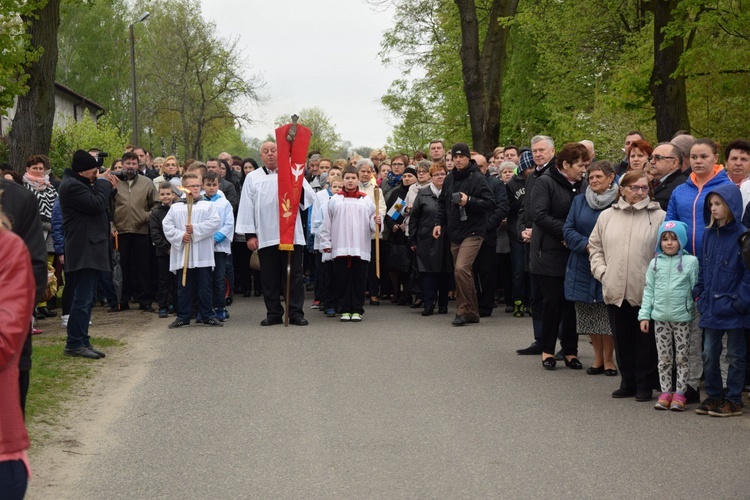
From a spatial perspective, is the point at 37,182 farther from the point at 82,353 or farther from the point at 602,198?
the point at 602,198

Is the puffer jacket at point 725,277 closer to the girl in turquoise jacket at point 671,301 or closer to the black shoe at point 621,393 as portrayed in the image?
the girl in turquoise jacket at point 671,301

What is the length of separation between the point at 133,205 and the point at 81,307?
16.4 ft

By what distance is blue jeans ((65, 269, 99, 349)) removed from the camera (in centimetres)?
1155

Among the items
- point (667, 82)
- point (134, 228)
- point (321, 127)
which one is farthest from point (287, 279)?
point (321, 127)

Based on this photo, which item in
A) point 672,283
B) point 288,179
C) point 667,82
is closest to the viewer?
point 672,283

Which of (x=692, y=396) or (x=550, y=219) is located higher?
(x=550, y=219)

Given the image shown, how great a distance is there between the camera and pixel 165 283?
1573 cm

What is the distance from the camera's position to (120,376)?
10.7 meters

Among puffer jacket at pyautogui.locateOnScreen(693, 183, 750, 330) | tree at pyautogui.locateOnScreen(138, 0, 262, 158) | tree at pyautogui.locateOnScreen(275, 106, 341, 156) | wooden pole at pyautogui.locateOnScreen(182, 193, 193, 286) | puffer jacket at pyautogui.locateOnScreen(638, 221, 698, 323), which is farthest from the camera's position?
tree at pyautogui.locateOnScreen(275, 106, 341, 156)

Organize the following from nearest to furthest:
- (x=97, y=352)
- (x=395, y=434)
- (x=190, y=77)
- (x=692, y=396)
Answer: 1. (x=395, y=434)
2. (x=692, y=396)
3. (x=97, y=352)
4. (x=190, y=77)

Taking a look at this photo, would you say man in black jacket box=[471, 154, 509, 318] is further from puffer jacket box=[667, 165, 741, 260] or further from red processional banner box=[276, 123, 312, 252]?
puffer jacket box=[667, 165, 741, 260]

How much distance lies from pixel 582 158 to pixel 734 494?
5056 mm

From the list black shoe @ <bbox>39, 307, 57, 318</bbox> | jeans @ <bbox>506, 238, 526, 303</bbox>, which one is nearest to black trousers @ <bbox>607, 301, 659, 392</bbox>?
jeans @ <bbox>506, 238, 526, 303</bbox>

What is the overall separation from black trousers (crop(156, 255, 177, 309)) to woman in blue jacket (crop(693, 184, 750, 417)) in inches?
340
